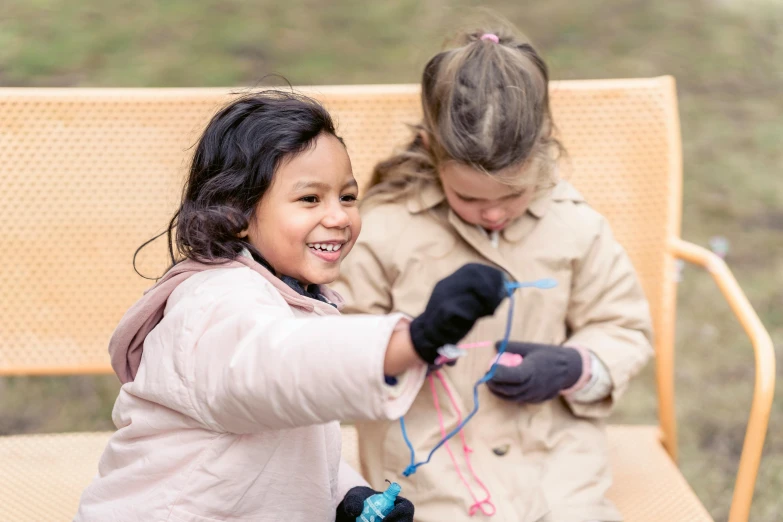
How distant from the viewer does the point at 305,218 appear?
64.9 inches

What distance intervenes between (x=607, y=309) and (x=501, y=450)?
1.28ft

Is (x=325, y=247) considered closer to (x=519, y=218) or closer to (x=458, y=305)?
(x=458, y=305)

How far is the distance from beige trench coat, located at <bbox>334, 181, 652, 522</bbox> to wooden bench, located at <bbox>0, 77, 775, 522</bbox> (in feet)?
0.81

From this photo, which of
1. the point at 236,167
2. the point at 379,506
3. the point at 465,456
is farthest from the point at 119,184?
the point at 379,506

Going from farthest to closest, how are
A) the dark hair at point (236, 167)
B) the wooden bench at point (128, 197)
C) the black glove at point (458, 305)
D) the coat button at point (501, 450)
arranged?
the wooden bench at point (128, 197), the coat button at point (501, 450), the dark hair at point (236, 167), the black glove at point (458, 305)

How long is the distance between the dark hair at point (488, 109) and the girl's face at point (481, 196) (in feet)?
0.07

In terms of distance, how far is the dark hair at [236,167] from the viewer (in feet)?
5.41

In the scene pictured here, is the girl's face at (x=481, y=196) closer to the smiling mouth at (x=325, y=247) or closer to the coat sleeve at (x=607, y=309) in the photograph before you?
the coat sleeve at (x=607, y=309)

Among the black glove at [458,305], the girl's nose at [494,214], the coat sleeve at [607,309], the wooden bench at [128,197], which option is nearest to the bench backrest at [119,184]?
the wooden bench at [128,197]

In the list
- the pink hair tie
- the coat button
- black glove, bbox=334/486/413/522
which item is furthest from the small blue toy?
the pink hair tie

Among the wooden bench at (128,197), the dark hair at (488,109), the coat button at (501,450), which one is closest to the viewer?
the dark hair at (488,109)

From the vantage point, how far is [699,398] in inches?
149

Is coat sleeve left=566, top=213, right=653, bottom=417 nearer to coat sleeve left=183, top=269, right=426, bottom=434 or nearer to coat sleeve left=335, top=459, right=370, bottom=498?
coat sleeve left=335, top=459, right=370, bottom=498

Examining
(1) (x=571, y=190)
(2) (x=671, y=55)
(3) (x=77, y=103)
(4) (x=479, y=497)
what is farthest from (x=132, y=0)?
(4) (x=479, y=497)
